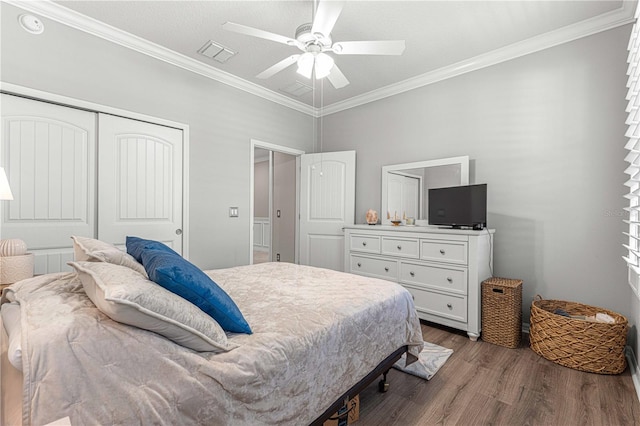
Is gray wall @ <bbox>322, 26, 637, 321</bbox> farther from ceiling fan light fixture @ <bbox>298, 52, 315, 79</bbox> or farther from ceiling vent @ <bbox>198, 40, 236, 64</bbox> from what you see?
ceiling vent @ <bbox>198, 40, 236, 64</bbox>

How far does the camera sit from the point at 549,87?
2820 millimetres

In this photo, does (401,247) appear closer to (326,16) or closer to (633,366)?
(633,366)

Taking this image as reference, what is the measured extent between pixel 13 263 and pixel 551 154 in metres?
4.25

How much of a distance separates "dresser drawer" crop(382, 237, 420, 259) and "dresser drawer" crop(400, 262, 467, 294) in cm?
11

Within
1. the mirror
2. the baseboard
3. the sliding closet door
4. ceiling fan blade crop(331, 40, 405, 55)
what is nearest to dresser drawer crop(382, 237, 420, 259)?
the mirror

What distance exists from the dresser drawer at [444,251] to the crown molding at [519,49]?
195cm

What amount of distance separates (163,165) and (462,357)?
3.36 m

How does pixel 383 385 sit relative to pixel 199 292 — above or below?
below

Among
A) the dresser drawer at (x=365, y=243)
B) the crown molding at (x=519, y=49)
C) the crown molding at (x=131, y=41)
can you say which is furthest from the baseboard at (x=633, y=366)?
the crown molding at (x=131, y=41)

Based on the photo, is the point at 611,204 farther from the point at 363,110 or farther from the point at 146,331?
the point at 146,331

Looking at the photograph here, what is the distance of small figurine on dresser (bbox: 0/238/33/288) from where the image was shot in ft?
5.81

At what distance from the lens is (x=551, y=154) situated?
280 centimetres

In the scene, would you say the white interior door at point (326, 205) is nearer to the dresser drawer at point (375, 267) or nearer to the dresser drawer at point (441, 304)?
the dresser drawer at point (375, 267)

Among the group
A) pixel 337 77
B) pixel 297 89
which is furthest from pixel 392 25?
pixel 297 89
